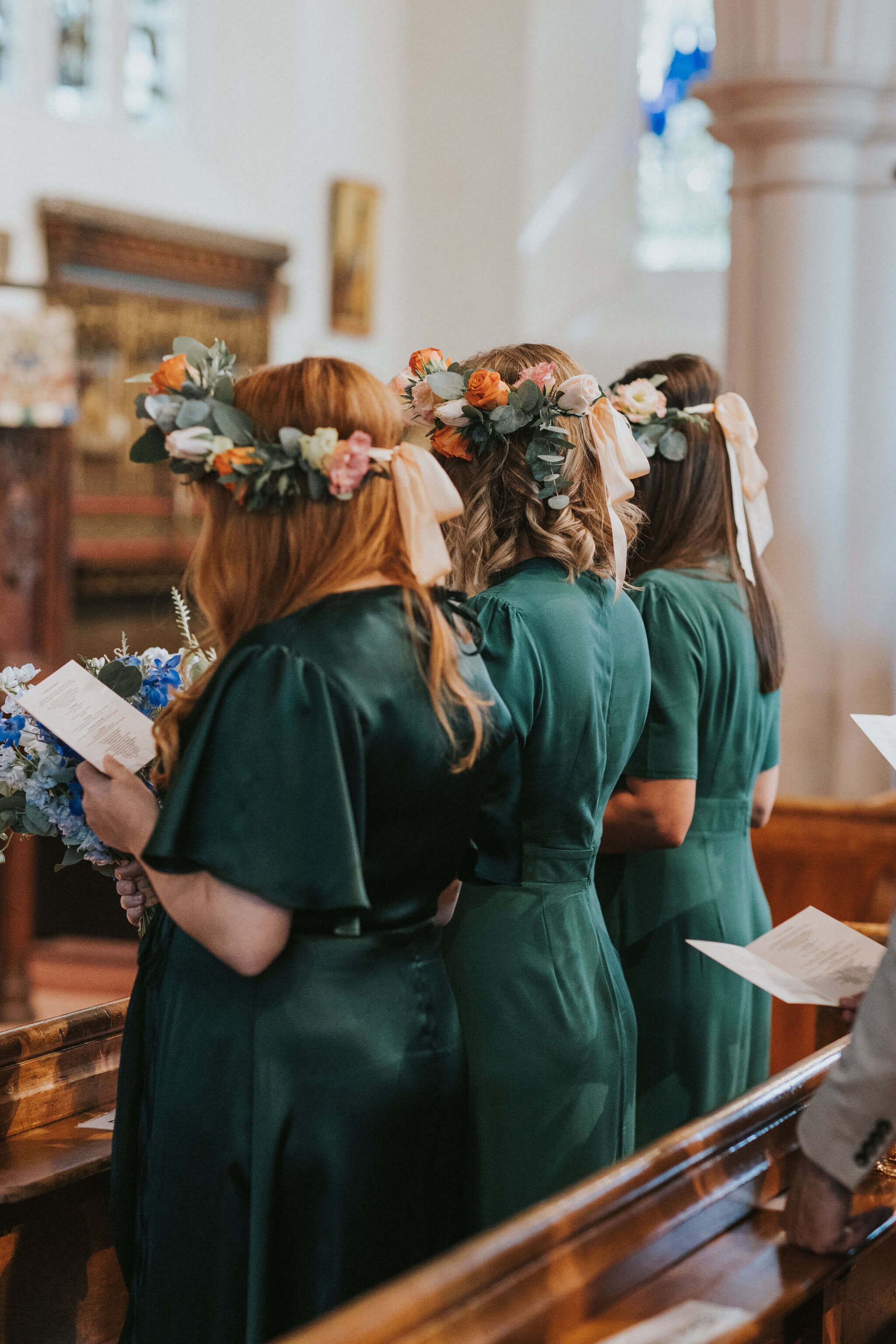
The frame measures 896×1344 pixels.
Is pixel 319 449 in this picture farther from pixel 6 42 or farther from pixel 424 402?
pixel 6 42

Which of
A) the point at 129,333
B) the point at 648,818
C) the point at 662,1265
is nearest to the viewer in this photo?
the point at 662,1265

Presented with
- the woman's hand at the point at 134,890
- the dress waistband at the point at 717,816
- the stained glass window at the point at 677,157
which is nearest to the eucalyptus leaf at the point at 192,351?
the woman's hand at the point at 134,890

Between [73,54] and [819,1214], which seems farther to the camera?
[73,54]

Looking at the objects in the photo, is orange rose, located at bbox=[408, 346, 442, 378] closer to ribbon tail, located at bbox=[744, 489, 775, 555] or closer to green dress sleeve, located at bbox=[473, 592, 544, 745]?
green dress sleeve, located at bbox=[473, 592, 544, 745]

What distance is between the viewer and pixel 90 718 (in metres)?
1.87

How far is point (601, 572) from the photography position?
7.17 ft

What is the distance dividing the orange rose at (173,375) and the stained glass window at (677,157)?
879cm

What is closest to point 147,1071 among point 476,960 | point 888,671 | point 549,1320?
point 476,960

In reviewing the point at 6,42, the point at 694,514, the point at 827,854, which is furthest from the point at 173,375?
the point at 6,42

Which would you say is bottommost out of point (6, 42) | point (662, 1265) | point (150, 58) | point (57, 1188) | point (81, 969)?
point (81, 969)

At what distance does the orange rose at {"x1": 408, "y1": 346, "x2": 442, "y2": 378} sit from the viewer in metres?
2.27

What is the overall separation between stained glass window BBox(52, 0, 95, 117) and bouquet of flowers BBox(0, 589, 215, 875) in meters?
7.34

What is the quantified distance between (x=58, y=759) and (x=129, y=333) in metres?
7.02

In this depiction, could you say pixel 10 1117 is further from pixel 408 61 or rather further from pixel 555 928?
pixel 408 61
